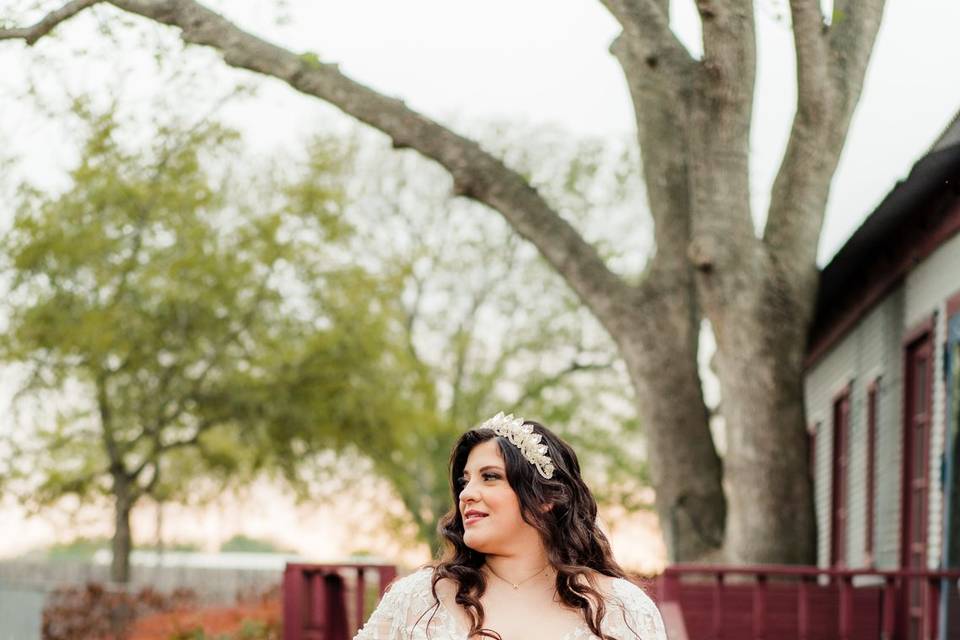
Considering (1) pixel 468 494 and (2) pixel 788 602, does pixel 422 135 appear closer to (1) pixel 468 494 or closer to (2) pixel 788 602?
(2) pixel 788 602

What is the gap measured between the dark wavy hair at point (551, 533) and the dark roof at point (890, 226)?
20.5ft

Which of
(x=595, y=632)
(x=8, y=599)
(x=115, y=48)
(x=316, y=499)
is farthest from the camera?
(x=316, y=499)

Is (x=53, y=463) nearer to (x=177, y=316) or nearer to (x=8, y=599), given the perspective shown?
(x=177, y=316)

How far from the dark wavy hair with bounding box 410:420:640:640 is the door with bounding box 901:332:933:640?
31.0 ft

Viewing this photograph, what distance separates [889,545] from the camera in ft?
53.1

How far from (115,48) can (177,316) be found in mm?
13396

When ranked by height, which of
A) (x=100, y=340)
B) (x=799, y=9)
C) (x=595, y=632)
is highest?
(x=799, y=9)

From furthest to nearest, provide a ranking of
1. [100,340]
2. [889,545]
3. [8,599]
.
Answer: [100,340], [8,599], [889,545]

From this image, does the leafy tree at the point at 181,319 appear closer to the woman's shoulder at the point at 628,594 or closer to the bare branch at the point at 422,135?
the bare branch at the point at 422,135

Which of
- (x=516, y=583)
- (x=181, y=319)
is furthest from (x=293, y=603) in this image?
(x=181, y=319)

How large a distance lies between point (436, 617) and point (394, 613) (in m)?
0.15

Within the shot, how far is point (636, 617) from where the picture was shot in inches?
198

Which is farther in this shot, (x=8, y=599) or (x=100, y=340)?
(x=100, y=340)

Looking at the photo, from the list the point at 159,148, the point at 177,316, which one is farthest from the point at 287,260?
the point at 159,148
